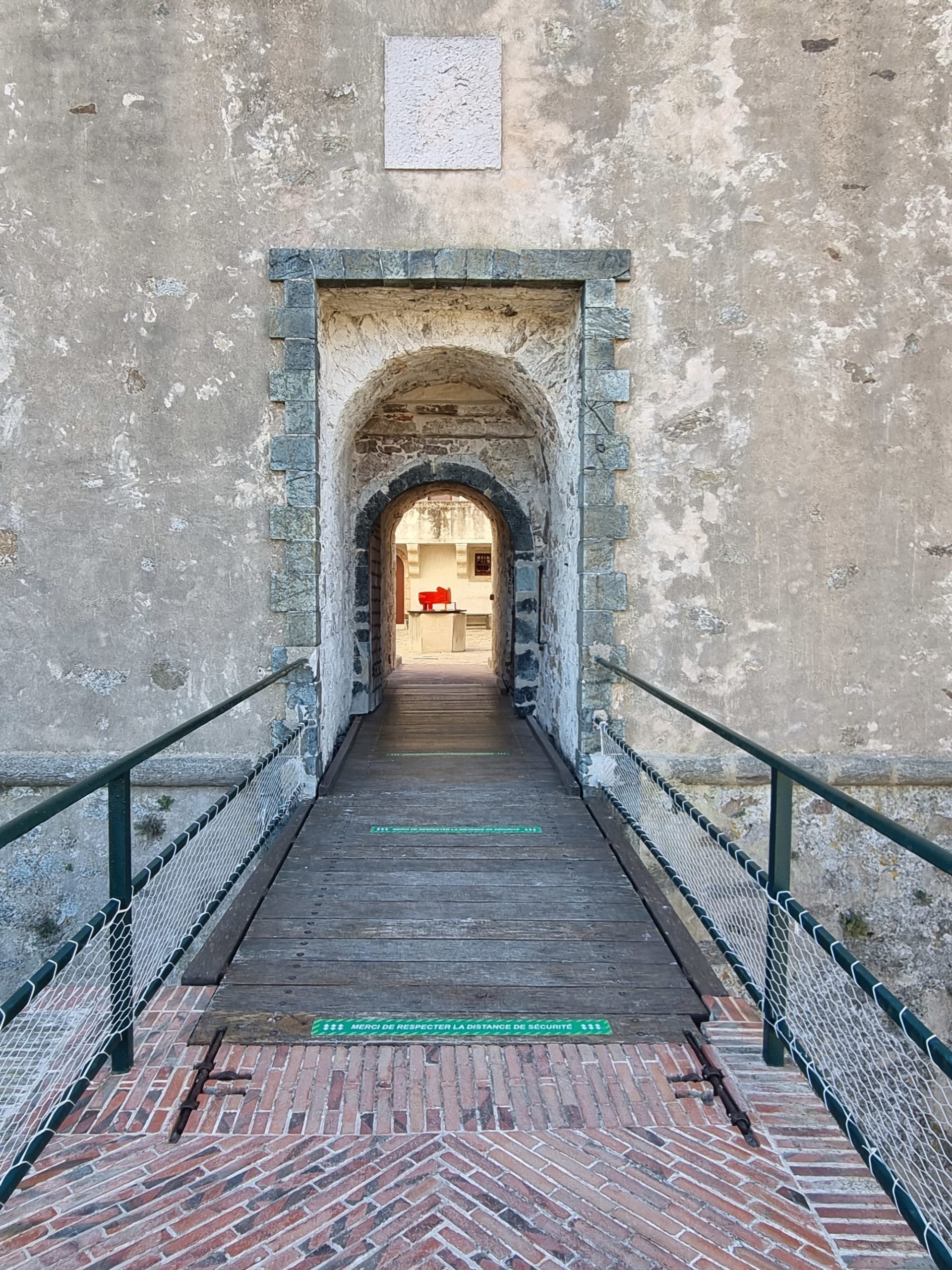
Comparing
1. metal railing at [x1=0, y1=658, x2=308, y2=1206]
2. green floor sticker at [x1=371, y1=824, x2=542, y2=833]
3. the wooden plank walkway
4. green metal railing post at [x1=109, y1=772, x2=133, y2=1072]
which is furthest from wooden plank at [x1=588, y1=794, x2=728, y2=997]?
green metal railing post at [x1=109, y1=772, x2=133, y2=1072]

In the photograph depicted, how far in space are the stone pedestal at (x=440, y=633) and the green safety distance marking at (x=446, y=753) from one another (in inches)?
364

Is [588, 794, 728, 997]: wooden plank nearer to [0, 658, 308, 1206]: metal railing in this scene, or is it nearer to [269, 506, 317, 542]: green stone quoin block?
[0, 658, 308, 1206]: metal railing

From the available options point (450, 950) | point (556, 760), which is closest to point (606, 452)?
point (556, 760)

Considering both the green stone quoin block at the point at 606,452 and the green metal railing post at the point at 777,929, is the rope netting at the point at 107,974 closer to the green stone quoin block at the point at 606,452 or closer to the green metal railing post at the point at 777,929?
the green metal railing post at the point at 777,929

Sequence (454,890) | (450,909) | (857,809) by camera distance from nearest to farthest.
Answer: (857,809) → (450,909) → (454,890)

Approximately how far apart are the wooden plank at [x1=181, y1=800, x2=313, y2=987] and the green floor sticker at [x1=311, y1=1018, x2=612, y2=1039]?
0.57m

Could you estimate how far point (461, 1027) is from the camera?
2.67m

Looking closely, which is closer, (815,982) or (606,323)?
(815,982)

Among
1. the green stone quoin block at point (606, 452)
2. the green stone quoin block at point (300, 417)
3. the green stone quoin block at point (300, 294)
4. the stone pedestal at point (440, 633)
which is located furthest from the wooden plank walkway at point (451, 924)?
the stone pedestal at point (440, 633)

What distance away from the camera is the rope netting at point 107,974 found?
2.01 m

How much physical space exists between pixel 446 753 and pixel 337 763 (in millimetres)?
960

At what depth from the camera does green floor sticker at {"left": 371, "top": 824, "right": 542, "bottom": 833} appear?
451cm

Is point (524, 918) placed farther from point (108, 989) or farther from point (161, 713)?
point (161, 713)

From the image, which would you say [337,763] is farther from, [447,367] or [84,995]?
[447,367]
